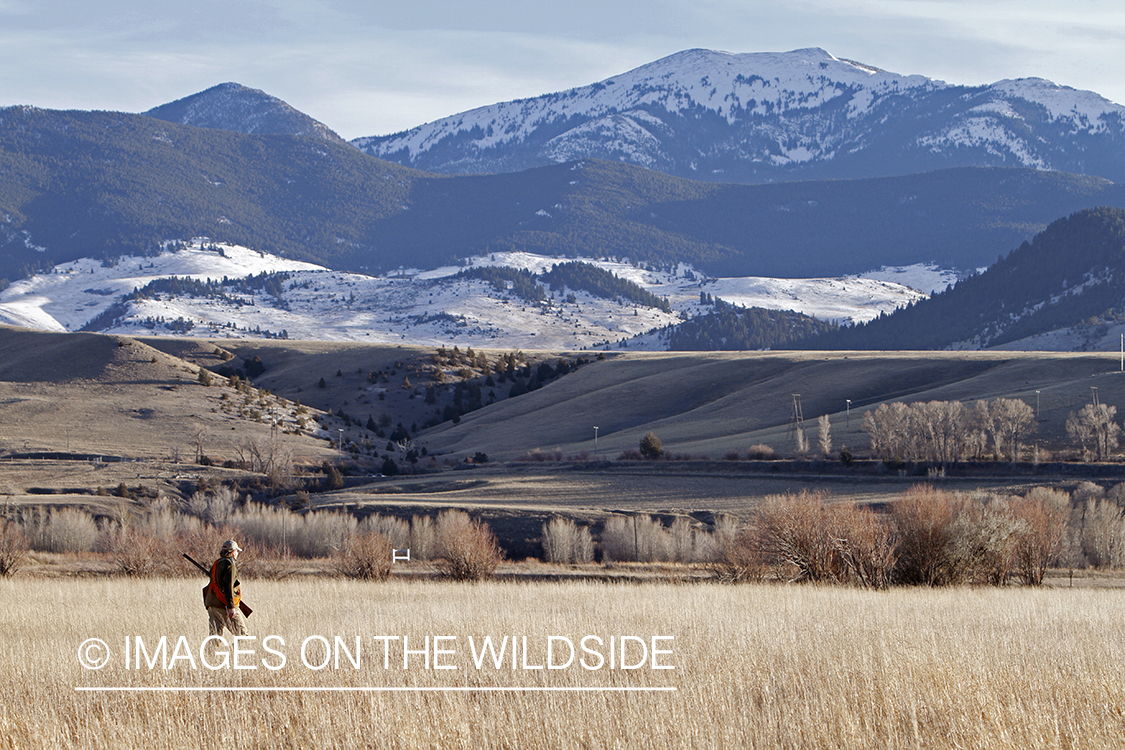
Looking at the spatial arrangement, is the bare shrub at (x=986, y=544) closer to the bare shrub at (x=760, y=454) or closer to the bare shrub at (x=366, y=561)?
the bare shrub at (x=366, y=561)

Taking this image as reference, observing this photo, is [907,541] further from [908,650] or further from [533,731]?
[533,731]

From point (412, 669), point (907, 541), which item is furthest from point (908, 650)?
point (907, 541)

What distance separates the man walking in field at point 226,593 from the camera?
50.8ft

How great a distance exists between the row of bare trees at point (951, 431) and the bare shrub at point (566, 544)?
2577 cm

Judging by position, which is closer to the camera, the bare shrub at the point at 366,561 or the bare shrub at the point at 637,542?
the bare shrub at the point at 366,561

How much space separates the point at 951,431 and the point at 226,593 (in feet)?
196

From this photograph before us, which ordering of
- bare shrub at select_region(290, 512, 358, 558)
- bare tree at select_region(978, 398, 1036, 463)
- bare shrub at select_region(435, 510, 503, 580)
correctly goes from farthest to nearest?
bare tree at select_region(978, 398, 1036, 463) < bare shrub at select_region(290, 512, 358, 558) < bare shrub at select_region(435, 510, 503, 580)

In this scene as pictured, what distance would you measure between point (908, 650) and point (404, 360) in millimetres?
126547

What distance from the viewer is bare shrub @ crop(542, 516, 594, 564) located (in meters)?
49.0

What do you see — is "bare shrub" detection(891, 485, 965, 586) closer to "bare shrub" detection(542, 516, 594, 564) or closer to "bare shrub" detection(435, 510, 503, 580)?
"bare shrub" detection(435, 510, 503, 580)

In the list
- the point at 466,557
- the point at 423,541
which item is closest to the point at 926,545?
the point at 466,557

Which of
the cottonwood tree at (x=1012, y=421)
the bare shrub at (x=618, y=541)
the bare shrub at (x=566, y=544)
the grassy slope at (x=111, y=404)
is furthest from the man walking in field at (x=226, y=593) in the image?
the cottonwood tree at (x=1012, y=421)

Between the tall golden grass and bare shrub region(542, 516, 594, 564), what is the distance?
86.2ft

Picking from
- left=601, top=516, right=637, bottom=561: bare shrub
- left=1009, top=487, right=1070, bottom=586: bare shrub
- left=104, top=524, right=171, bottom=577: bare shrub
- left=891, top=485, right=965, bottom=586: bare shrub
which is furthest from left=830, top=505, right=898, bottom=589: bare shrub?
left=104, top=524, right=171, bottom=577: bare shrub
